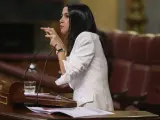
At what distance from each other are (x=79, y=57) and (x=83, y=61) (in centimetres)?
3

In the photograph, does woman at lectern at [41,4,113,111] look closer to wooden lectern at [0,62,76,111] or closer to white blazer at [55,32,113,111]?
white blazer at [55,32,113,111]

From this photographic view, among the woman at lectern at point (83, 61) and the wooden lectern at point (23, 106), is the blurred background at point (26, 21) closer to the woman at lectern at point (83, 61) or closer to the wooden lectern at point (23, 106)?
the woman at lectern at point (83, 61)

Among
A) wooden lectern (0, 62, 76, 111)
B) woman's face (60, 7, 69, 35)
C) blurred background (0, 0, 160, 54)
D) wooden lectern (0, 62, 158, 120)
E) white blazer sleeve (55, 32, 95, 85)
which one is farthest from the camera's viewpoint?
Answer: blurred background (0, 0, 160, 54)

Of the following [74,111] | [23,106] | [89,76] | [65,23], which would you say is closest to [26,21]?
[65,23]

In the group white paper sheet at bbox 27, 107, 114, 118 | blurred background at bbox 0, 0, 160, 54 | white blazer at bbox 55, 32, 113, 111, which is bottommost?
white paper sheet at bbox 27, 107, 114, 118

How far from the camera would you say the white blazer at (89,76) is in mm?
2582

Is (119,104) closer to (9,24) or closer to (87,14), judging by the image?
(87,14)

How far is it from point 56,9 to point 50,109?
5.43m

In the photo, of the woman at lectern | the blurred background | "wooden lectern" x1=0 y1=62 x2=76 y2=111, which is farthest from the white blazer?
the blurred background

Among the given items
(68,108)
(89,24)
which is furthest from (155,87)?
(68,108)

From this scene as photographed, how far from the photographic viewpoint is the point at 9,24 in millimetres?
7766

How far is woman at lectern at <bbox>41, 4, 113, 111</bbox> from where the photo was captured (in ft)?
8.43

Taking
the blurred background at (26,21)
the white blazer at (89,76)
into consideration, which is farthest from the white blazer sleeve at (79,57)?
the blurred background at (26,21)

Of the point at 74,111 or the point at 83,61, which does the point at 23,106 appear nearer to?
the point at 74,111
